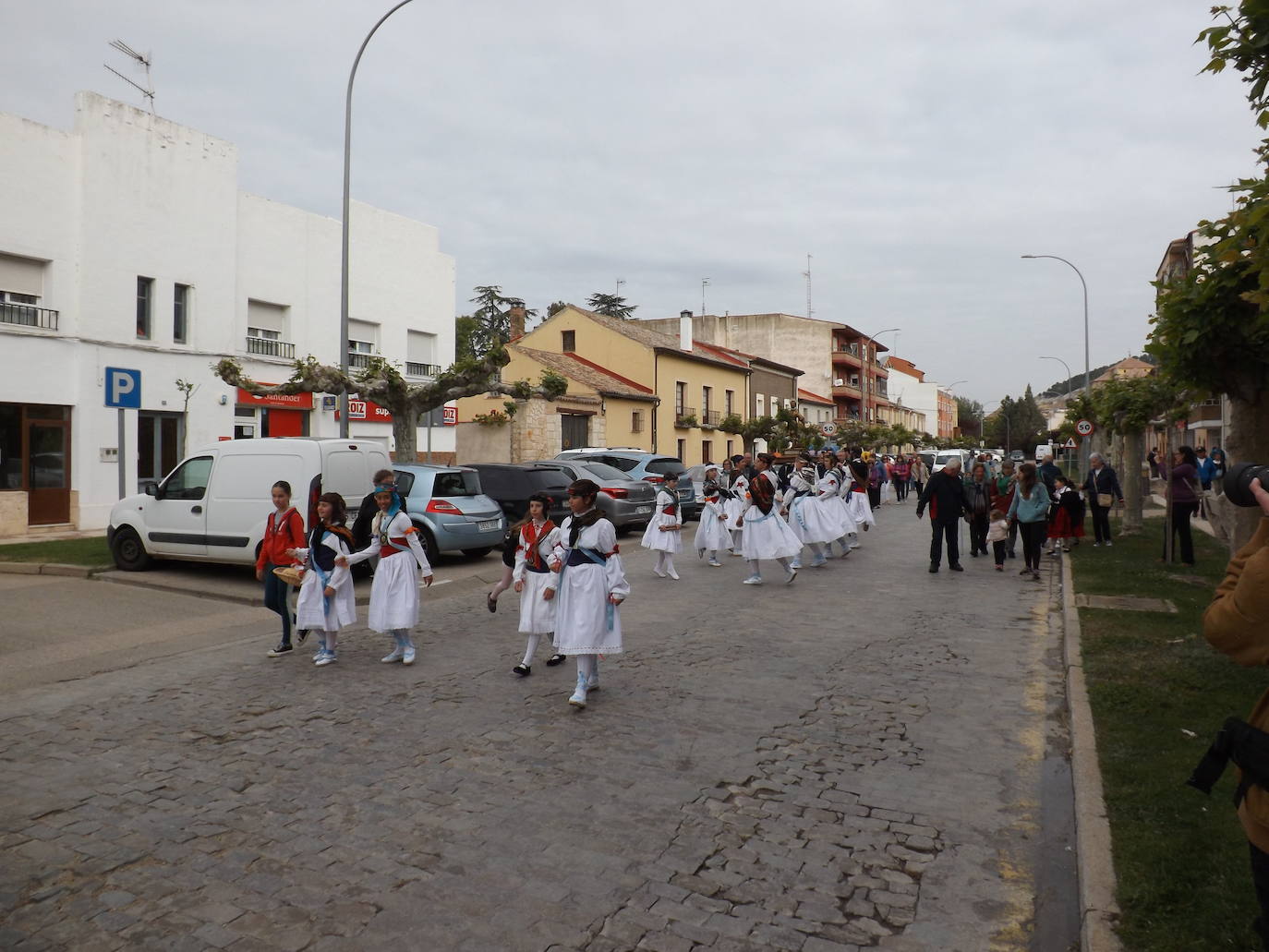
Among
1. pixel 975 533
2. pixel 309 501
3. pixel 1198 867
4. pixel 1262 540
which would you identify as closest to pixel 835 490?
pixel 975 533

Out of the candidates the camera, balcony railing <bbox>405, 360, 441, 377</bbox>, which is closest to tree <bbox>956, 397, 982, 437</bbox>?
balcony railing <bbox>405, 360, 441, 377</bbox>

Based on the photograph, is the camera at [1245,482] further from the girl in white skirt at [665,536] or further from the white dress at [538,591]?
the girl in white skirt at [665,536]

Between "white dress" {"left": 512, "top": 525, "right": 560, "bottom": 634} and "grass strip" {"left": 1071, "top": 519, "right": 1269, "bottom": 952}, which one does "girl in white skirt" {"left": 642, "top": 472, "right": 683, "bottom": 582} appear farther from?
"white dress" {"left": 512, "top": 525, "right": 560, "bottom": 634}

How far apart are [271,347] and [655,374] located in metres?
20.2

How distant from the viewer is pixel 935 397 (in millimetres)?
117875

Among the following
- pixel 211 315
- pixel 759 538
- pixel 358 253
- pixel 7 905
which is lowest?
pixel 7 905

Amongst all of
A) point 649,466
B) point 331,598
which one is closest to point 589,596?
point 331,598

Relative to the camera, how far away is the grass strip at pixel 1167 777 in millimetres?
3459

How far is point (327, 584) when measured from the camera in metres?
7.96

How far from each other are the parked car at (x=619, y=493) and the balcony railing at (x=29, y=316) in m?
9.80

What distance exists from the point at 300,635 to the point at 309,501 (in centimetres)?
335

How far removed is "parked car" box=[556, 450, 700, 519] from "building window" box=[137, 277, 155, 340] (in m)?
9.42

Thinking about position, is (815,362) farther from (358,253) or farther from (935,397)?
(935,397)

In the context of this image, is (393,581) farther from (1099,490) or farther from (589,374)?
(589,374)
